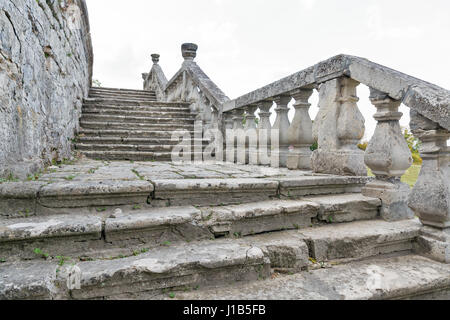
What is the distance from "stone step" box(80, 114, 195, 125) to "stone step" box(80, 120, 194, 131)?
0.53ft

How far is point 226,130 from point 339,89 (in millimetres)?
2715

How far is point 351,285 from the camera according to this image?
165 cm

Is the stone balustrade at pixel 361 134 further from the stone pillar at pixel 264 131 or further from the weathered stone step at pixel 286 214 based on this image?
the weathered stone step at pixel 286 214

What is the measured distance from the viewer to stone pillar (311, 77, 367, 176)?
2822 millimetres

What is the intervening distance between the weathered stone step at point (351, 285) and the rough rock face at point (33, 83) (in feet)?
5.66

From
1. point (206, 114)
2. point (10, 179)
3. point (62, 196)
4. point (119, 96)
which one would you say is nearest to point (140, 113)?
point (206, 114)

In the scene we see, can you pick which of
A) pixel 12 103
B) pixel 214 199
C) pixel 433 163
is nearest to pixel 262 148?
pixel 214 199

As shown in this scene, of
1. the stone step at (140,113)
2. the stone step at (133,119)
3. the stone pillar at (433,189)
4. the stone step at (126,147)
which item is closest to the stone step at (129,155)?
the stone step at (126,147)

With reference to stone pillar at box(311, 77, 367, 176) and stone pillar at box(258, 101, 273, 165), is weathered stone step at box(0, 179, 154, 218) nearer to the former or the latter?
stone pillar at box(311, 77, 367, 176)

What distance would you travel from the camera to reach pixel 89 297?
143 cm

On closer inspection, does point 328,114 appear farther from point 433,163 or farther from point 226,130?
point 226,130

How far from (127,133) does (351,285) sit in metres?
4.94

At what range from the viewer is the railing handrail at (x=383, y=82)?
1924mm

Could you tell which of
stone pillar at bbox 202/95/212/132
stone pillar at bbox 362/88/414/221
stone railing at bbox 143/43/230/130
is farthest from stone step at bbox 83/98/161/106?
stone pillar at bbox 362/88/414/221
